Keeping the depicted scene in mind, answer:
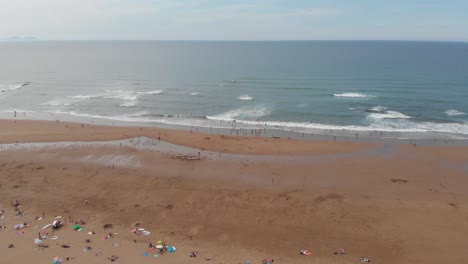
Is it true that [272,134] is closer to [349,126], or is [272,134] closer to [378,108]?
[349,126]

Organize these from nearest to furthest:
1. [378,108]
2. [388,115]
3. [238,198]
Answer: [238,198] < [388,115] < [378,108]

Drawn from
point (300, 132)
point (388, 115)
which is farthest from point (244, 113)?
point (388, 115)

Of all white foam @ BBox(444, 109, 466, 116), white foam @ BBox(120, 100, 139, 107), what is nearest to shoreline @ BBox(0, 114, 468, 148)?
white foam @ BBox(120, 100, 139, 107)

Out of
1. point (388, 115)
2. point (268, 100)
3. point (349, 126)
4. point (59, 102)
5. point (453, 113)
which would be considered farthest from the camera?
point (59, 102)

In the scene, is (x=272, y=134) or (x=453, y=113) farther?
(x=453, y=113)

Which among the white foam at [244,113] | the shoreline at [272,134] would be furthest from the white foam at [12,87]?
the white foam at [244,113]

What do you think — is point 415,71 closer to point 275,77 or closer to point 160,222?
point 275,77

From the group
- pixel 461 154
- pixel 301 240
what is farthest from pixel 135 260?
pixel 461 154
